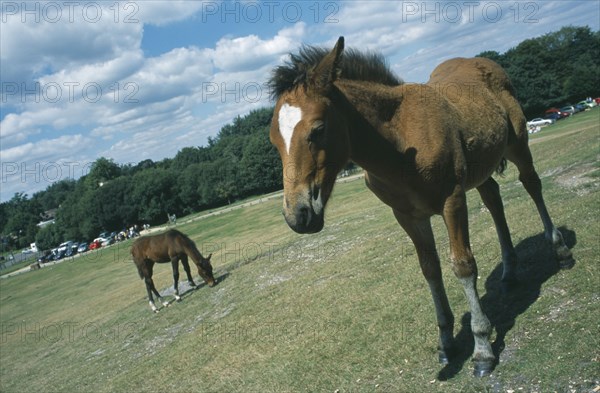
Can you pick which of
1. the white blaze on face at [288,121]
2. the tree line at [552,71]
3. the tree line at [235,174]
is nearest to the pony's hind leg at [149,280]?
the white blaze on face at [288,121]

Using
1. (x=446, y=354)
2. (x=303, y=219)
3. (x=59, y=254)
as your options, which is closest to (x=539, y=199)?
(x=446, y=354)

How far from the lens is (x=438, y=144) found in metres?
4.71

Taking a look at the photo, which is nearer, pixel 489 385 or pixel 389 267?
pixel 489 385

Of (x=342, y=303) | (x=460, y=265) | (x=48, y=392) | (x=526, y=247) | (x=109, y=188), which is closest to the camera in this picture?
(x=460, y=265)

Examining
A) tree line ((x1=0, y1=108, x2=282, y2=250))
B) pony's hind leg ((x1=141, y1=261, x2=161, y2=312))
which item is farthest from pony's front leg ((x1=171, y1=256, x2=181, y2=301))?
tree line ((x1=0, y1=108, x2=282, y2=250))

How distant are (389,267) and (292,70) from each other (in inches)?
228

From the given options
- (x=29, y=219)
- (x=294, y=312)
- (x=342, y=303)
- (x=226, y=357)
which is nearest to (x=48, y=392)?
(x=226, y=357)

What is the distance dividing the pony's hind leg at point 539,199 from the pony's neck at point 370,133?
2.70 m

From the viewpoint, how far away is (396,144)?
4.70 metres

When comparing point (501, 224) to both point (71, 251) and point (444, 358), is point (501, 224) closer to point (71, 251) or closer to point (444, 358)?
point (444, 358)

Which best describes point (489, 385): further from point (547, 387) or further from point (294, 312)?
point (294, 312)

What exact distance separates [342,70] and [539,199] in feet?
12.6

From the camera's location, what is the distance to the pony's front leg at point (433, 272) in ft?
17.1

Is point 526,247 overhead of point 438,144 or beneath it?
beneath
